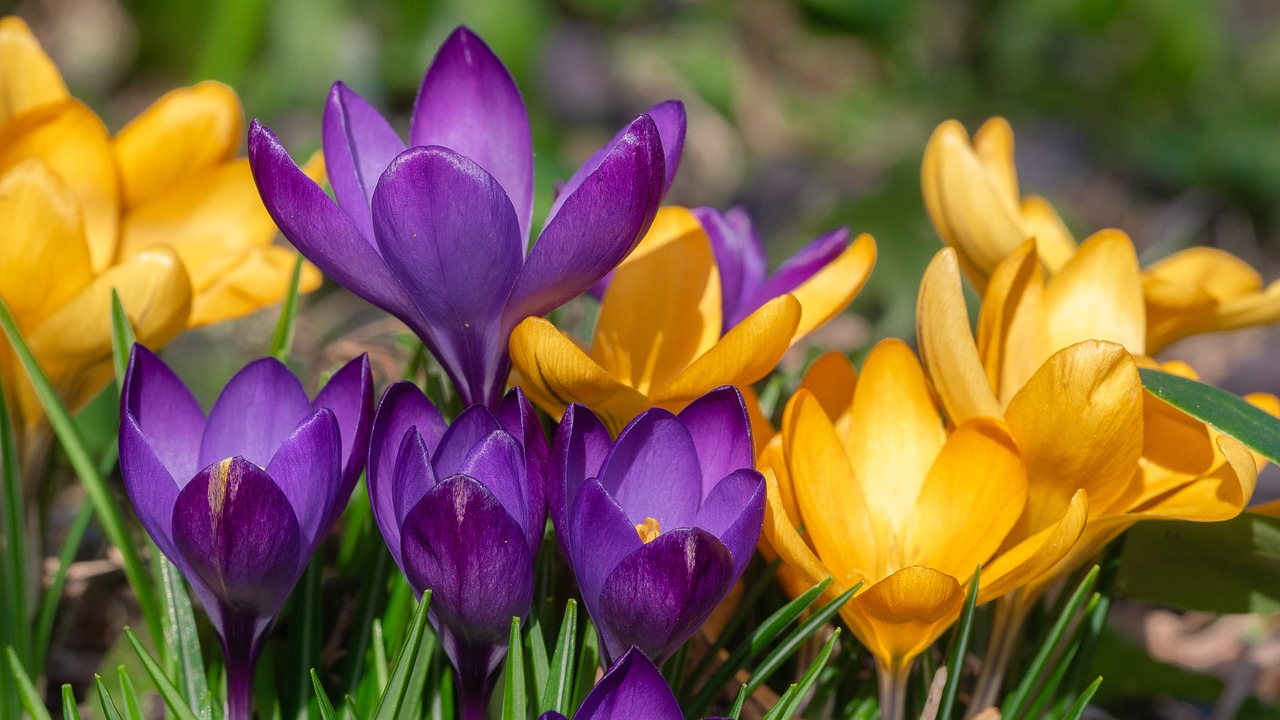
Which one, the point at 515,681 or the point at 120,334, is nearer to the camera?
the point at 515,681

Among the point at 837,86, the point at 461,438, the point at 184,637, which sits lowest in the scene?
the point at 837,86

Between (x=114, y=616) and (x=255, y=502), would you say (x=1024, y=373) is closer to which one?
(x=255, y=502)

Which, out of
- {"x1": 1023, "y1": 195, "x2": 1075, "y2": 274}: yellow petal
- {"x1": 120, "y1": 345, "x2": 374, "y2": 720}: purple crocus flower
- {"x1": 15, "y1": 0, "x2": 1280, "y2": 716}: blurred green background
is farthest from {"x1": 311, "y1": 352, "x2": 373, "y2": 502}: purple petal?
{"x1": 15, "y1": 0, "x2": 1280, "y2": 716}: blurred green background

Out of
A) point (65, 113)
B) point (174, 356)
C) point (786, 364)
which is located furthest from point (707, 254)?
point (174, 356)

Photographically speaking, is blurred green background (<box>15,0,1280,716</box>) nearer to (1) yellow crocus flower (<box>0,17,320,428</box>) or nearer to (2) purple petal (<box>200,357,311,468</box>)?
(1) yellow crocus flower (<box>0,17,320,428</box>)

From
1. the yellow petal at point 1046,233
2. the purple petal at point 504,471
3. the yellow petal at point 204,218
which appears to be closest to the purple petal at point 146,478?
the purple petal at point 504,471

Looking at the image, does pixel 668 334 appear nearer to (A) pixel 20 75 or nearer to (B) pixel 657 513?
(B) pixel 657 513

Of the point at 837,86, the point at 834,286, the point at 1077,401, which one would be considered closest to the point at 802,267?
the point at 834,286
